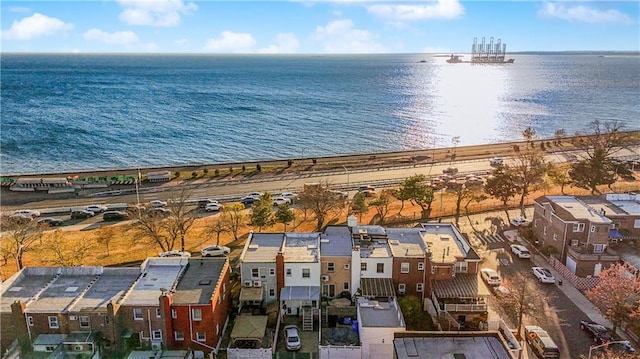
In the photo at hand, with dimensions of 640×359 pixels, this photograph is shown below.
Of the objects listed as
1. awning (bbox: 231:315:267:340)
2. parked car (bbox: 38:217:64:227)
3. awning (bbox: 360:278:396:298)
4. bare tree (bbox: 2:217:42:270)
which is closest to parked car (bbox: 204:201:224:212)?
parked car (bbox: 38:217:64:227)

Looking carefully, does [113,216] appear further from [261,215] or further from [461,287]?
[461,287]

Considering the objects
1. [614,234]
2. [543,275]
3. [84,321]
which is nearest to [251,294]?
[84,321]

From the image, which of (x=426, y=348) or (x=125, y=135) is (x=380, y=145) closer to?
(x=125, y=135)

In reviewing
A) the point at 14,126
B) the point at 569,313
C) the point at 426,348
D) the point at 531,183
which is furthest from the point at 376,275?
the point at 14,126

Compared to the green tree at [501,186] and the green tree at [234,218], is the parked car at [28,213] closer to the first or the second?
the green tree at [234,218]

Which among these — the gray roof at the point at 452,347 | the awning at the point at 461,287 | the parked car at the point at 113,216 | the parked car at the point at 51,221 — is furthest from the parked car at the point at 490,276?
the parked car at the point at 51,221

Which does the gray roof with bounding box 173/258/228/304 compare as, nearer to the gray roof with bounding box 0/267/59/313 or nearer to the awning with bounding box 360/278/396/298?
the gray roof with bounding box 0/267/59/313
